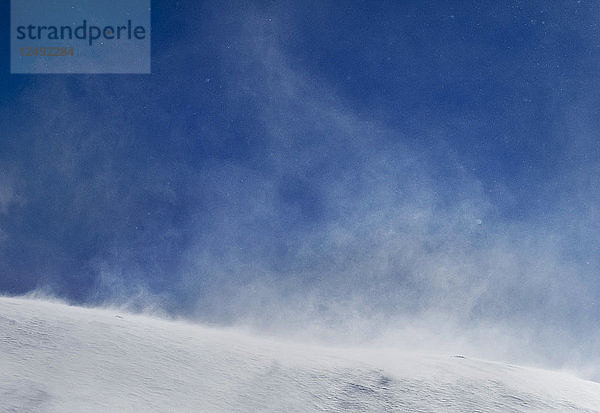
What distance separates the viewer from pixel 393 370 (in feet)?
70.1

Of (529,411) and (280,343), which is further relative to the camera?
(280,343)

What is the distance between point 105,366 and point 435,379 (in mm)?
13936

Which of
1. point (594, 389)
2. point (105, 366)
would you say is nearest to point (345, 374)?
point (105, 366)

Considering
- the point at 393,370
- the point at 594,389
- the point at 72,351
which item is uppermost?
the point at 72,351

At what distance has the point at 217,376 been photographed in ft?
60.4

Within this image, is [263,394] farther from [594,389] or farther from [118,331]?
[594,389]

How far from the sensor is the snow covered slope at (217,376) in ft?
49.9

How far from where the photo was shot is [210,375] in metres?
18.4

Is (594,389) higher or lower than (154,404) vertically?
lower

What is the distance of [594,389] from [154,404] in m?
22.4

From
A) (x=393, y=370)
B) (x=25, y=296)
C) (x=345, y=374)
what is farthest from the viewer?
(x=25, y=296)

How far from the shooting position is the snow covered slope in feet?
49.9

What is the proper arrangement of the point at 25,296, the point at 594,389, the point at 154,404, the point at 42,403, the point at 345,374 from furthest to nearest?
the point at 25,296 < the point at 594,389 < the point at 345,374 < the point at 154,404 < the point at 42,403

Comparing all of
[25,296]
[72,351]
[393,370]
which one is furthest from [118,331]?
[393,370]
